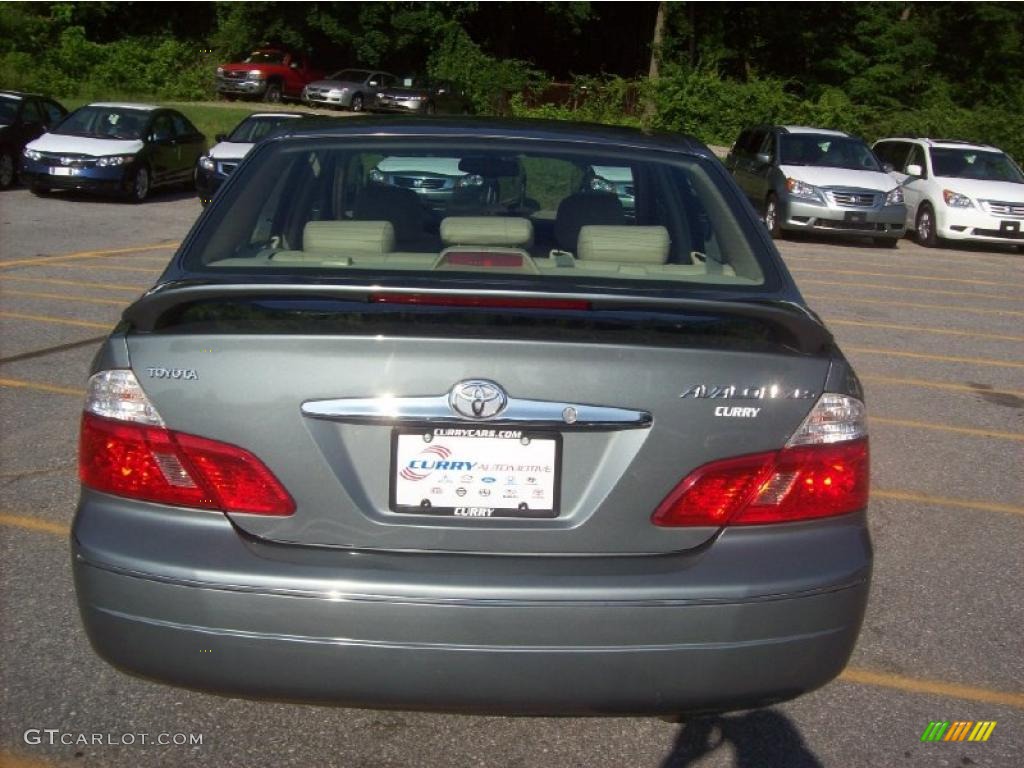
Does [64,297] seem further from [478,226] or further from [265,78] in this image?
[265,78]

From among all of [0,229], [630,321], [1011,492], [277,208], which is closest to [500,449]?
[630,321]

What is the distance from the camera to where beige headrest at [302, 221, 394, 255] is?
368cm

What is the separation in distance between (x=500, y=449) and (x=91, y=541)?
95cm

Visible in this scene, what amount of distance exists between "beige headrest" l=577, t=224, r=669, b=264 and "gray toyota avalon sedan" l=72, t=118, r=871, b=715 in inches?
34.2

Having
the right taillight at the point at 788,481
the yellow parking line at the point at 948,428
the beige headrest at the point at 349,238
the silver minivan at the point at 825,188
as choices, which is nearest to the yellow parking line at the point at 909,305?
the silver minivan at the point at 825,188

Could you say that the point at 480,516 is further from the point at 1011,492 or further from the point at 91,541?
Result: the point at 1011,492

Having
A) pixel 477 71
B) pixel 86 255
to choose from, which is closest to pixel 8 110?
pixel 86 255

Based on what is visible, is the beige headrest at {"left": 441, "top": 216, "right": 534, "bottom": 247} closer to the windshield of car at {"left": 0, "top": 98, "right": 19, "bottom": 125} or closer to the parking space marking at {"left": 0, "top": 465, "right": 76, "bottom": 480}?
the parking space marking at {"left": 0, "top": 465, "right": 76, "bottom": 480}

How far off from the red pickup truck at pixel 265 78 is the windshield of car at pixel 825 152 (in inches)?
962

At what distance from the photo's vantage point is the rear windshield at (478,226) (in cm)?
346

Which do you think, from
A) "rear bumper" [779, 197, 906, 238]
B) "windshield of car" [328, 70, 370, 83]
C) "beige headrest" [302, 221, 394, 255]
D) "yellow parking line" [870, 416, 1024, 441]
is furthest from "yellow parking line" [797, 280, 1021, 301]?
"windshield of car" [328, 70, 370, 83]

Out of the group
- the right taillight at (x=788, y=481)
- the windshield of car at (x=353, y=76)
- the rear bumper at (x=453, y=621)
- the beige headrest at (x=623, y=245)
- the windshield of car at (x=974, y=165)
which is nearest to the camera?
the rear bumper at (x=453, y=621)

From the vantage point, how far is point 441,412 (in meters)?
2.65

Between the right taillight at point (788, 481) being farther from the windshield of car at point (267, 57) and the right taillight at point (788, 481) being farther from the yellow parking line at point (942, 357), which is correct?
the windshield of car at point (267, 57)
